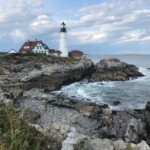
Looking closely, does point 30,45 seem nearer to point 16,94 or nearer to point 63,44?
point 63,44

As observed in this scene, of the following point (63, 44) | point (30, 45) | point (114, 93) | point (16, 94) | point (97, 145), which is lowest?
point (114, 93)

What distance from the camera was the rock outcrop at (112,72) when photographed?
153 feet

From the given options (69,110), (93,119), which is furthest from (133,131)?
(69,110)

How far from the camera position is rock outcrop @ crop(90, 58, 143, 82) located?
153 feet

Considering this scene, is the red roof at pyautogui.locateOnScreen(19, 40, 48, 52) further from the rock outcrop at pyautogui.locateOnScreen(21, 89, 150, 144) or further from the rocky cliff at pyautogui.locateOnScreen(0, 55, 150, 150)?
the rock outcrop at pyautogui.locateOnScreen(21, 89, 150, 144)

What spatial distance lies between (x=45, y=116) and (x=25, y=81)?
1548cm

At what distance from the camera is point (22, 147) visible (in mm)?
5191

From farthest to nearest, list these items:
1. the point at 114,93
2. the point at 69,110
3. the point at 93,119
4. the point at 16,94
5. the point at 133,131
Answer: the point at 114,93 → the point at 16,94 → the point at 69,110 → the point at 93,119 → the point at 133,131

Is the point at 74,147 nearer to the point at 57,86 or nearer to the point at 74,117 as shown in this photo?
the point at 74,117

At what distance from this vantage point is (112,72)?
4919 cm

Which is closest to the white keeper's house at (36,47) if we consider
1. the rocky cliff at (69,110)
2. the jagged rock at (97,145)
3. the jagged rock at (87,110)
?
the rocky cliff at (69,110)

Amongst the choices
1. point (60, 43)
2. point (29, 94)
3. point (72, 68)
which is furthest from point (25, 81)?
point (60, 43)

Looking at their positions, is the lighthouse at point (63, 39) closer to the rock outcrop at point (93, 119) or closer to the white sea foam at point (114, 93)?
the white sea foam at point (114, 93)

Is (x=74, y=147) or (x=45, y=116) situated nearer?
(x=74, y=147)
